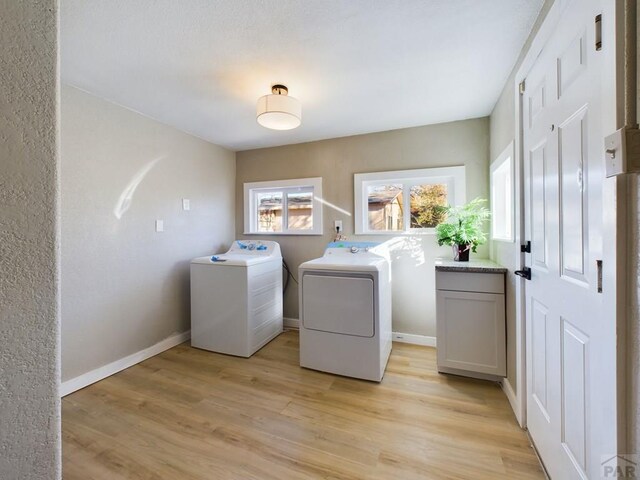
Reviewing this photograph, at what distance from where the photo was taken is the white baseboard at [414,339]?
2.60 meters

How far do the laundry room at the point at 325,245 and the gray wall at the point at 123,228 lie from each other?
2 cm

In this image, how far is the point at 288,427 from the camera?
5.15 ft

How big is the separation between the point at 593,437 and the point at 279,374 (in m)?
1.81

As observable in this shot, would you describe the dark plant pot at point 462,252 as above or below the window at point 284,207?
below

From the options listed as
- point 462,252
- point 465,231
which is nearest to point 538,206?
point 465,231

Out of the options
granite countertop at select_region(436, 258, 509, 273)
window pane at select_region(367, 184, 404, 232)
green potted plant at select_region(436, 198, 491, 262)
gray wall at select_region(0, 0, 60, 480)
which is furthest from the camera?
window pane at select_region(367, 184, 404, 232)

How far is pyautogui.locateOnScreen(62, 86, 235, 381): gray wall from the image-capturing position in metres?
1.91

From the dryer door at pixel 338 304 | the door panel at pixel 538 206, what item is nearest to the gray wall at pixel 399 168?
the dryer door at pixel 338 304

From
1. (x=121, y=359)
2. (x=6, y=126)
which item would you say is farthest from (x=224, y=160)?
(x=6, y=126)

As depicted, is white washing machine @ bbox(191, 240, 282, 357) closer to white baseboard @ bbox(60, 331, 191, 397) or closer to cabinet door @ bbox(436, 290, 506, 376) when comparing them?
white baseboard @ bbox(60, 331, 191, 397)

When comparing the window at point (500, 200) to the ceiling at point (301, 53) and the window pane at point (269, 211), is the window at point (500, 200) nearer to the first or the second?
the ceiling at point (301, 53)

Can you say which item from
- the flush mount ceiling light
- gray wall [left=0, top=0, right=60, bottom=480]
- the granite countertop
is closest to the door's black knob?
the granite countertop

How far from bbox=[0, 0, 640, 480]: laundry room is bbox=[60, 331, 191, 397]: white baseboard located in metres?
0.03

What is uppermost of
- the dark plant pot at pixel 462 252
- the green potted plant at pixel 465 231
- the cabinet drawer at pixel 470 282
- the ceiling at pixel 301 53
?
the ceiling at pixel 301 53
